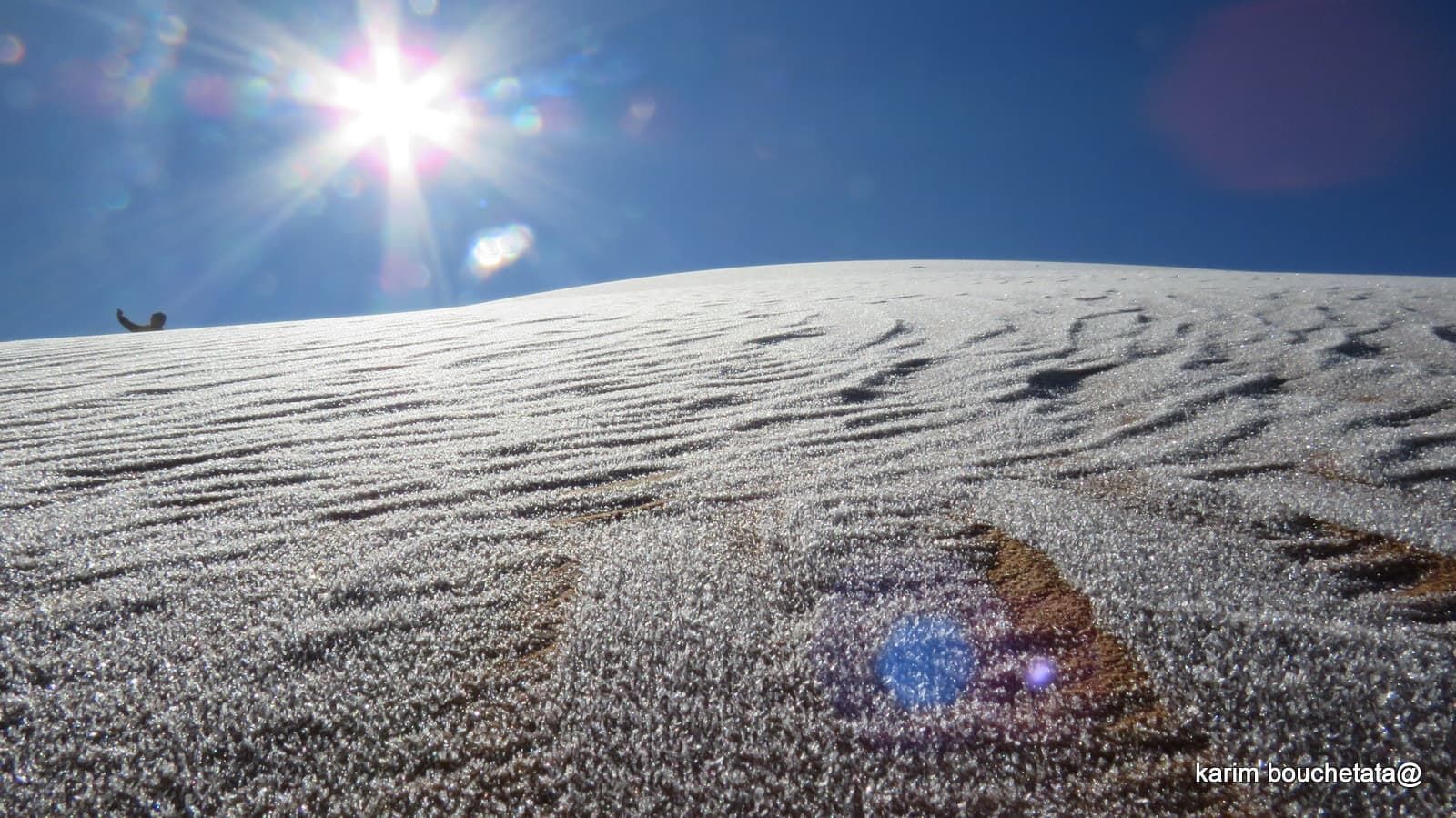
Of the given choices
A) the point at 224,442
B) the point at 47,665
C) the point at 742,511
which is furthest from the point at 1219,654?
the point at 224,442

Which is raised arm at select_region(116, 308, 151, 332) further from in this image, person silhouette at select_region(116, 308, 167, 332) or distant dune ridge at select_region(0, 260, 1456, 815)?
distant dune ridge at select_region(0, 260, 1456, 815)

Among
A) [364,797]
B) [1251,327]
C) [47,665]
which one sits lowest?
[364,797]

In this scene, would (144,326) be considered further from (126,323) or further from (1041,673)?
(1041,673)

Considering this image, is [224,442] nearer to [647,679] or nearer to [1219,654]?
[647,679]

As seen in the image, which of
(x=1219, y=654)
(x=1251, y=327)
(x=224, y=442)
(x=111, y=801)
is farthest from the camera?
(x=1251, y=327)

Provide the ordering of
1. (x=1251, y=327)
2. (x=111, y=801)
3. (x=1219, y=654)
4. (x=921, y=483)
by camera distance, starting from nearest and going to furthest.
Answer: (x=111, y=801) < (x=1219, y=654) < (x=921, y=483) < (x=1251, y=327)

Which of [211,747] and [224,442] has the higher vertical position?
[224,442]

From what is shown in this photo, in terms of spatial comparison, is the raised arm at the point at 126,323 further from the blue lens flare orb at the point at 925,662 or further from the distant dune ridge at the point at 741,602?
the blue lens flare orb at the point at 925,662

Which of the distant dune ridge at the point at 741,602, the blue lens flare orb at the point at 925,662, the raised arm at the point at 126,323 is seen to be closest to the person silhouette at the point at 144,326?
the raised arm at the point at 126,323

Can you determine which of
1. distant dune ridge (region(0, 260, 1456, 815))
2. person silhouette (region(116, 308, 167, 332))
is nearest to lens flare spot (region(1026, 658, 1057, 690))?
distant dune ridge (region(0, 260, 1456, 815))
